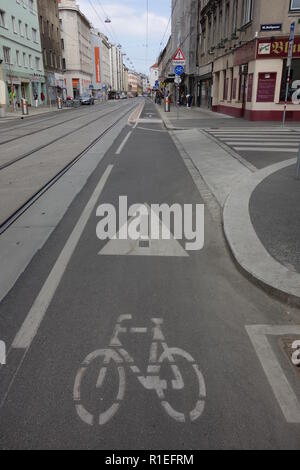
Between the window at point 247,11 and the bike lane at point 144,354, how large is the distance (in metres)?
21.7

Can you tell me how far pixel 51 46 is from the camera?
58.5m

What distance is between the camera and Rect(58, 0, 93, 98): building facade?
7725 cm

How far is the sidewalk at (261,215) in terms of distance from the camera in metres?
4.13

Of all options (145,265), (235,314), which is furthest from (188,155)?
(235,314)

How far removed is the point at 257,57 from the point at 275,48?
101cm

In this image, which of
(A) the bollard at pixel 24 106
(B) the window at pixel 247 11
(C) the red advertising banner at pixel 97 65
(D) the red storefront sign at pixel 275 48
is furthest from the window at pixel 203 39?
(C) the red advertising banner at pixel 97 65

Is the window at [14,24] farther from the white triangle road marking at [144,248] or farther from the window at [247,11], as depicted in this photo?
the white triangle road marking at [144,248]

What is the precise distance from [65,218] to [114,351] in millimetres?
3560

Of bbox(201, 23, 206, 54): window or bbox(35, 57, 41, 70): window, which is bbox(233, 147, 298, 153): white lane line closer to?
bbox(201, 23, 206, 54): window

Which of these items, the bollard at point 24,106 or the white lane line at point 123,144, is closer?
the white lane line at point 123,144

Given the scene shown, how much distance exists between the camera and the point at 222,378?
2.81 metres

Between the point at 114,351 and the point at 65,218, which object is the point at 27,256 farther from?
the point at 114,351

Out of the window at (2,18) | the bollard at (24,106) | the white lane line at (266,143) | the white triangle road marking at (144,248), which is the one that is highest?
the window at (2,18)

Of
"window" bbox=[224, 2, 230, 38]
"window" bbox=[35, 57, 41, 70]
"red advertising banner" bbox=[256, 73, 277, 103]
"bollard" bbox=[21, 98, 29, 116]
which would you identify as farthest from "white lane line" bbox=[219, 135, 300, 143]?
"window" bbox=[35, 57, 41, 70]
